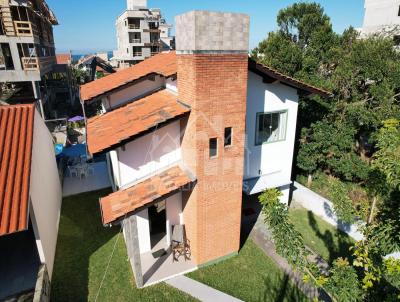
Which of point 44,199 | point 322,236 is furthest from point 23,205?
point 322,236

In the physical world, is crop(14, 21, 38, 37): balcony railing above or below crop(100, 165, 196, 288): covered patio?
above

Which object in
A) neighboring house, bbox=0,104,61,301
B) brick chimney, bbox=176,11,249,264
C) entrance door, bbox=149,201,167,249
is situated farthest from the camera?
entrance door, bbox=149,201,167,249

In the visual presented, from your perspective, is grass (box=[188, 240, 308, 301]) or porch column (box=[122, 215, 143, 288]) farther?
grass (box=[188, 240, 308, 301])

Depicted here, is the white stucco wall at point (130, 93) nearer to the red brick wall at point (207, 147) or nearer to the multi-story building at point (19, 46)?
the red brick wall at point (207, 147)

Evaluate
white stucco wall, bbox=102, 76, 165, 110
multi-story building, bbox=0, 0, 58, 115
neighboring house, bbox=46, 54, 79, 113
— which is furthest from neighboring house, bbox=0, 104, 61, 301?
neighboring house, bbox=46, 54, 79, 113

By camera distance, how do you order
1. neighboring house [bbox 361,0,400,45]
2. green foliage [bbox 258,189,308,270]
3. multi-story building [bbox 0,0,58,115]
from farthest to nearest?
neighboring house [bbox 361,0,400,45], multi-story building [bbox 0,0,58,115], green foliage [bbox 258,189,308,270]

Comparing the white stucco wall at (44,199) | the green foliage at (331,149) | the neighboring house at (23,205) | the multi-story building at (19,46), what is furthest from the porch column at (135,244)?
the multi-story building at (19,46)

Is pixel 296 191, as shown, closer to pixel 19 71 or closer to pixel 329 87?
pixel 329 87

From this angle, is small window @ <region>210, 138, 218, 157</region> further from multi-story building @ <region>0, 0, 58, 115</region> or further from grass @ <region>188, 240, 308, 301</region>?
multi-story building @ <region>0, 0, 58, 115</region>
